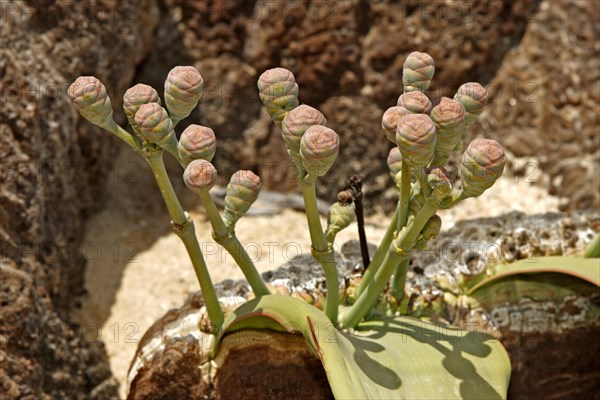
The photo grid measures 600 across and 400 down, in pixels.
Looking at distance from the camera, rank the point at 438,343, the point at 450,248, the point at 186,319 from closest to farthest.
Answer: the point at 438,343
the point at 186,319
the point at 450,248

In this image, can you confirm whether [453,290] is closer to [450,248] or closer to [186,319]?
[450,248]

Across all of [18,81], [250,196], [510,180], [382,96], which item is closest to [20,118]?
[18,81]

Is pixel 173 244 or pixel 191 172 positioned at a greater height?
pixel 173 244

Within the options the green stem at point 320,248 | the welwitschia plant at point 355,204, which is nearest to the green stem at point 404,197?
the welwitschia plant at point 355,204

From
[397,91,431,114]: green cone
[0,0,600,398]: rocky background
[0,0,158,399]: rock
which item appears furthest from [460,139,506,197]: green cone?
[0,0,600,398]: rocky background

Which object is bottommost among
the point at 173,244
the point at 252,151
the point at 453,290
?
the point at 453,290

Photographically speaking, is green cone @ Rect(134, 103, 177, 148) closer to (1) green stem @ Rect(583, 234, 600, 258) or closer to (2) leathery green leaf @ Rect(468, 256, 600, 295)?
(2) leathery green leaf @ Rect(468, 256, 600, 295)

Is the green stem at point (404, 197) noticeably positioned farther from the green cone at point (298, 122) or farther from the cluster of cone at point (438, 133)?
the green cone at point (298, 122)
